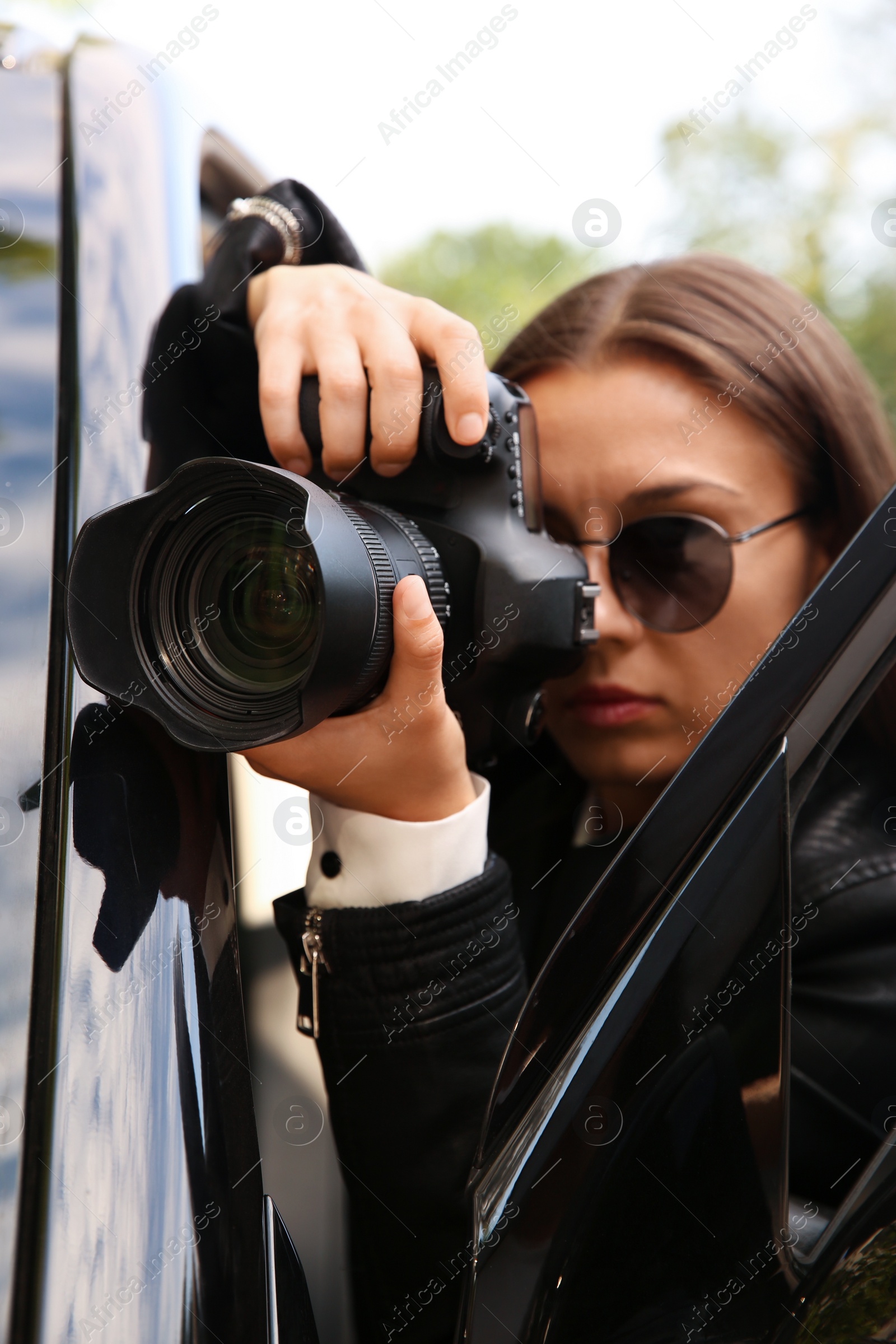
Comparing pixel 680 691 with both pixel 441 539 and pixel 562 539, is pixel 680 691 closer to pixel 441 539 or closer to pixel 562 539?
pixel 562 539

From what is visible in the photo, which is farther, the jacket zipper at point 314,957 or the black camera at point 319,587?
the jacket zipper at point 314,957

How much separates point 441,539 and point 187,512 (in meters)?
0.30

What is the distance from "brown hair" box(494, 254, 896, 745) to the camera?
151 cm

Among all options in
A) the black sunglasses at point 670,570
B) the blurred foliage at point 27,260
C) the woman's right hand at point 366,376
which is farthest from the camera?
the black sunglasses at point 670,570

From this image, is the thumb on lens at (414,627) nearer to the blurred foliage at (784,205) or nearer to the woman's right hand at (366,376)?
the woman's right hand at (366,376)

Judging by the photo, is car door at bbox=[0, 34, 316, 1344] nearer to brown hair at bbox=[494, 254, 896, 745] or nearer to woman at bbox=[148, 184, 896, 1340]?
woman at bbox=[148, 184, 896, 1340]

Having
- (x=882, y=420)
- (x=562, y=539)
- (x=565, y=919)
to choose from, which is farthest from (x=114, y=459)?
(x=882, y=420)

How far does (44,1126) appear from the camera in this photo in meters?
0.58

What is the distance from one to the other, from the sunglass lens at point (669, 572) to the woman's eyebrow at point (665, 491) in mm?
43

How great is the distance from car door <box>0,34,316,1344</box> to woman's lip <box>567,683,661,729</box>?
0.76 metres

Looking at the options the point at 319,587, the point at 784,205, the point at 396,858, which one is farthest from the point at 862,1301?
the point at 784,205

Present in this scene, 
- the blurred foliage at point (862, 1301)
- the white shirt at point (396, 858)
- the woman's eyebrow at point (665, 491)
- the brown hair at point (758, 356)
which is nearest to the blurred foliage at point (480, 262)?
the brown hair at point (758, 356)

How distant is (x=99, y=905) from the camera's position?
66 cm

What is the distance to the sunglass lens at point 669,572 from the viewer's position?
1.39 meters
